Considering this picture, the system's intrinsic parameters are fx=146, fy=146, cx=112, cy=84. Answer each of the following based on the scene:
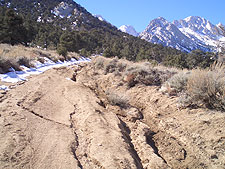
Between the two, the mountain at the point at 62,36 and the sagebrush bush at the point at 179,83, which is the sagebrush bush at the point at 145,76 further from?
the mountain at the point at 62,36

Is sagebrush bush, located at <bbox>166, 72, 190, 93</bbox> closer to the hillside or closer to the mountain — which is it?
the hillside

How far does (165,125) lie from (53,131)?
8.15 feet

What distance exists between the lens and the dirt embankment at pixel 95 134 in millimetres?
1844

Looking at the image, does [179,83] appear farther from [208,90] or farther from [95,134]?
[95,134]

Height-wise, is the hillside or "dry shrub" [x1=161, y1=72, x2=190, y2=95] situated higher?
the hillside

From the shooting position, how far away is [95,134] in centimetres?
243

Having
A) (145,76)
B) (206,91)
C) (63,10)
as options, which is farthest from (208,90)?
(63,10)

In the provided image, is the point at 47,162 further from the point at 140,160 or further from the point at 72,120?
the point at 140,160

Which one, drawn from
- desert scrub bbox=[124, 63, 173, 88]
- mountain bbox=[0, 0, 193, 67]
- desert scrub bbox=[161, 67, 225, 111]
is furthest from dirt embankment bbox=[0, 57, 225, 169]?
mountain bbox=[0, 0, 193, 67]

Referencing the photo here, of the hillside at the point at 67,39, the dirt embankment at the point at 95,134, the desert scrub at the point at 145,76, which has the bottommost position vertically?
the dirt embankment at the point at 95,134

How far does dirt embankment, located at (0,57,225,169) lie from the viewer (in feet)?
6.05

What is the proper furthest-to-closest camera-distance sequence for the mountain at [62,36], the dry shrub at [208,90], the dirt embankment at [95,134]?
1. the mountain at [62,36]
2. the dry shrub at [208,90]
3. the dirt embankment at [95,134]

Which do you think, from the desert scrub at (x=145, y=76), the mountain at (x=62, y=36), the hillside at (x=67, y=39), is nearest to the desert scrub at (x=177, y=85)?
the desert scrub at (x=145, y=76)

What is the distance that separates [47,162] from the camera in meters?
1.70
